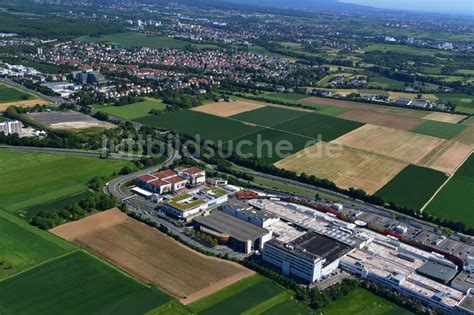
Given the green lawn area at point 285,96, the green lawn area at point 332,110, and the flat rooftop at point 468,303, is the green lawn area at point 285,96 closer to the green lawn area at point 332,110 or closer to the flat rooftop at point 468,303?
the green lawn area at point 332,110

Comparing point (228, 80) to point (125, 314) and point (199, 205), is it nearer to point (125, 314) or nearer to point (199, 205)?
point (199, 205)

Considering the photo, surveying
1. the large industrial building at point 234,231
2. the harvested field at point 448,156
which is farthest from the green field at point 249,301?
the harvested field at point 448,156

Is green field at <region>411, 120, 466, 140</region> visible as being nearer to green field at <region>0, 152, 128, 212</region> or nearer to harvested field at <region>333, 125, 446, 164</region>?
harvested field at <region>333, 125, 446, 164</region>

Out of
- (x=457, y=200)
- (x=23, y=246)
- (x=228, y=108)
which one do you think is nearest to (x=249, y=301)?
(x=23, y=246)

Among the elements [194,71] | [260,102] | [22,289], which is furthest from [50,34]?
[22,289]

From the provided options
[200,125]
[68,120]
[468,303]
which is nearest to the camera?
[468,303]

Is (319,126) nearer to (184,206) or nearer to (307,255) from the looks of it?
(184,206)

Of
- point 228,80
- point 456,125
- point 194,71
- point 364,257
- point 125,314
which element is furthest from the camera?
point 194,71
